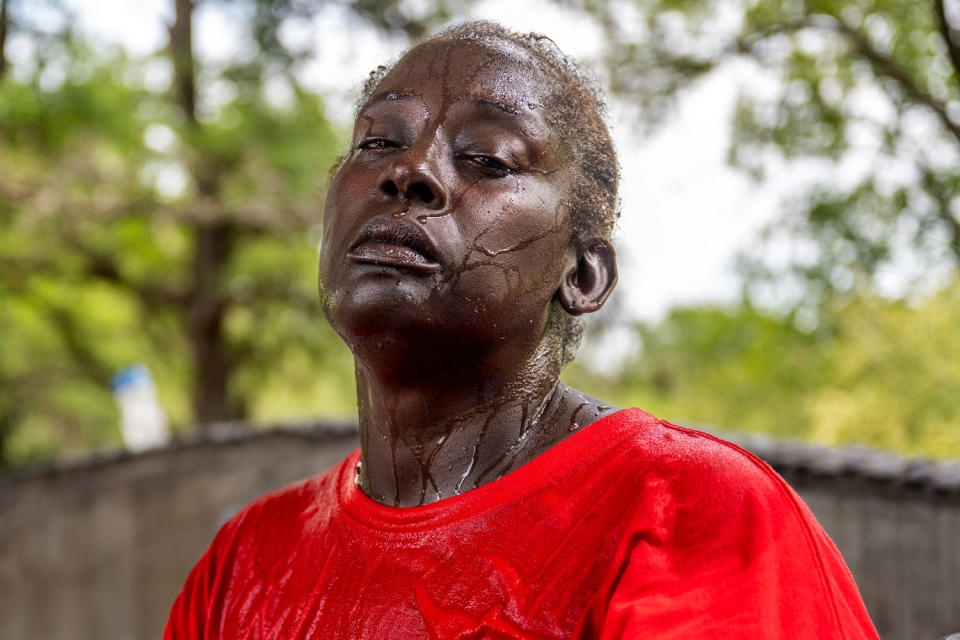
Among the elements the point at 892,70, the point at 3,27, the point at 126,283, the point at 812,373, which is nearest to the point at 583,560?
the point at 892,70

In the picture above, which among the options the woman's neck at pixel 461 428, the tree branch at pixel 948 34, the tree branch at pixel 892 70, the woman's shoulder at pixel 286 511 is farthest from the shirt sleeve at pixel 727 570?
the tree branch at pixel 892 70

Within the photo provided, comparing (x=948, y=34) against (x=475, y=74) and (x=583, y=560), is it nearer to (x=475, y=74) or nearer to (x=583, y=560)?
(x=475, y=74)

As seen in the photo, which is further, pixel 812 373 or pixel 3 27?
pixel 812 373

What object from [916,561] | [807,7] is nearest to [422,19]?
[807,7]

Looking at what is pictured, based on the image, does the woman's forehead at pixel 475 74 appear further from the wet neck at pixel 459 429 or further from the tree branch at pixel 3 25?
the tree branch at pixel 3 25

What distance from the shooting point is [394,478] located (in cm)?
167

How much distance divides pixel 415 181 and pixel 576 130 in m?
0.36

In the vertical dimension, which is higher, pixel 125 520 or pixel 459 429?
pixel 459 429

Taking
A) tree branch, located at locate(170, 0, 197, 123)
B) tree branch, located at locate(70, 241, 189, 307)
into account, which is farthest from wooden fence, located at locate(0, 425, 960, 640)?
tree branch, located at locate(170, 0, 197, 123)

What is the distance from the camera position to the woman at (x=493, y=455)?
1.24 meters

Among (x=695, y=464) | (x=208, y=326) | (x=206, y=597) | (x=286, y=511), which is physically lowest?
(x=208, y=326)

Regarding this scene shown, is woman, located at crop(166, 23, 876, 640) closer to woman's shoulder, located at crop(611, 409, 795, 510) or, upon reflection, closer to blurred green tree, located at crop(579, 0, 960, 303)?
woman's shoulder, located at crop(611, 409, 795, 510)

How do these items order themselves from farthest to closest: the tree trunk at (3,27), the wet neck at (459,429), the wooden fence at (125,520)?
the tree trunk at (3,27) → the wooden fence at (125,520) → the wet neck at (459,429)

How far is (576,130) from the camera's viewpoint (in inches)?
67.4
